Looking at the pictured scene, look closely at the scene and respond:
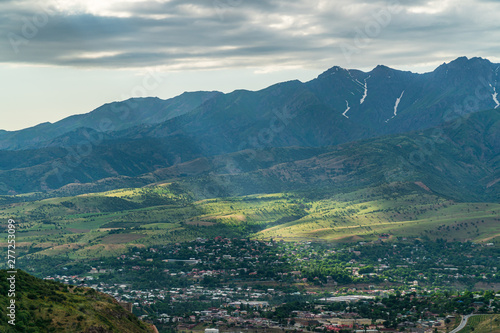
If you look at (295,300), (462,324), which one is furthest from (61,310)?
(295,300)

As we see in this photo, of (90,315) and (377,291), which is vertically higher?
(90,315)

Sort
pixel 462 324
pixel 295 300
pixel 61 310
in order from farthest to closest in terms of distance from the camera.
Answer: pixel 295 300 → pixel 462 324 → pixel 61 310

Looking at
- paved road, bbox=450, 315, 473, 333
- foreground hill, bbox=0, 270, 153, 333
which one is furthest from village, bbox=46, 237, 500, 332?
foreground hill, bbox=0, 270, 153, 333

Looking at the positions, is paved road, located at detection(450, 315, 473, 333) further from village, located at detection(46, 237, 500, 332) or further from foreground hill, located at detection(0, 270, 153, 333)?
foreground hill, located at detection(0, 270, 153, 333)

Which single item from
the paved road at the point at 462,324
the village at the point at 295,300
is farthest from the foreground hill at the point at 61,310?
the paved road at the point at 462,324

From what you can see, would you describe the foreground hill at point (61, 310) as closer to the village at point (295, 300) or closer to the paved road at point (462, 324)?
the village at point (295, 300)

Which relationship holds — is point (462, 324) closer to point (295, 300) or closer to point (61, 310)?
point (295, 300)

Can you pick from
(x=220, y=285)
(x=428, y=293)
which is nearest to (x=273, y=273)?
(x=220, y=285)

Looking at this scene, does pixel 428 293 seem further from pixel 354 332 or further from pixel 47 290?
pixel 47 290
